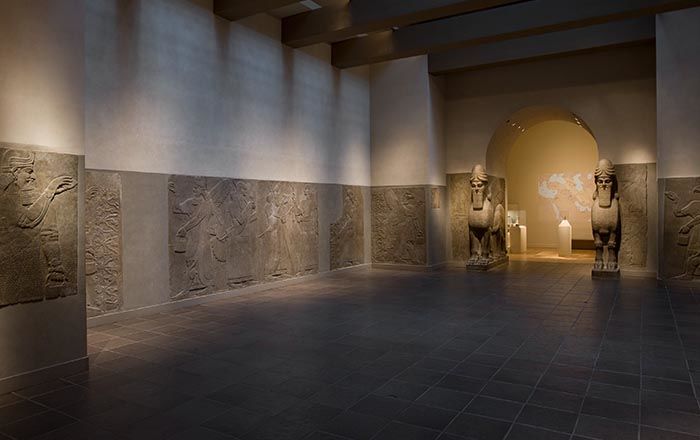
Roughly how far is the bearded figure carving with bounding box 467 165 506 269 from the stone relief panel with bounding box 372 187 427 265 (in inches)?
47.8

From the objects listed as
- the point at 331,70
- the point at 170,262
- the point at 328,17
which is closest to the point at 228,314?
the point at 170,262

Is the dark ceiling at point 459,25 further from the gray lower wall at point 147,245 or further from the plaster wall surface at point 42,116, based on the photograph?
the plaster wall surface at point 42,116

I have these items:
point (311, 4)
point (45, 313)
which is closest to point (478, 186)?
point (311, 4)

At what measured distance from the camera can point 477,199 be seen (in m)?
12.2

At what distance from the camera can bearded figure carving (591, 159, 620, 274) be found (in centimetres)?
1090

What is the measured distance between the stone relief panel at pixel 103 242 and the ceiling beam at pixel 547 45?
8483 millimetres

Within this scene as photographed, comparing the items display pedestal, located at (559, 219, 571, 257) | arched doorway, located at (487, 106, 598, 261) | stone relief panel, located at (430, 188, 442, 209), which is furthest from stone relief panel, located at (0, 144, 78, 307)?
arched doorway, located at (487, 106, 598, 261)

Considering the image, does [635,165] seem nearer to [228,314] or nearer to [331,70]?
[331,70]

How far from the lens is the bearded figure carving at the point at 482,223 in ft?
40.1

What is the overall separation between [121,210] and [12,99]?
9.62 ft

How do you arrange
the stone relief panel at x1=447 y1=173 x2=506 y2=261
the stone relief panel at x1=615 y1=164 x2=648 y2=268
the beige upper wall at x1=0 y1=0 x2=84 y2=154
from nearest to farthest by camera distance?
the beige upper wall at x1=0 y1=0 x2=84 y2=154 < the stone relief panel at x1=615 y1=164 x2=648 y2=268 < the stone relief panel at x1=447 y1=173 x2=506 y2=261

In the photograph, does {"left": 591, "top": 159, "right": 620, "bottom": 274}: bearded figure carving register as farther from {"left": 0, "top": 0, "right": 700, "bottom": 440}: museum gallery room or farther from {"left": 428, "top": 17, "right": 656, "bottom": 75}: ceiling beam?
{"left": 428, "top": 17, "right": 656, "bottom": 75}: ceiling beam

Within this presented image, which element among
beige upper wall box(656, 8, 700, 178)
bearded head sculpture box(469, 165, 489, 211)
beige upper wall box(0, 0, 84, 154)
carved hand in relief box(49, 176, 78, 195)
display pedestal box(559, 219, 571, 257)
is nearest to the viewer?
beige upper wall box(0, 0, 84, 154)

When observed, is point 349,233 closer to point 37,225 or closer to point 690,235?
point 690,235
